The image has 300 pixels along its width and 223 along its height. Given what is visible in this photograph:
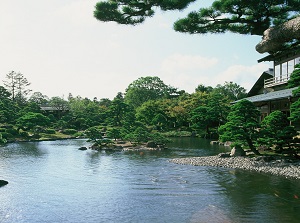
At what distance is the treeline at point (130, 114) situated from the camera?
31438 mm

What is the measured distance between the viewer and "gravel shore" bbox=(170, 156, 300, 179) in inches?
500

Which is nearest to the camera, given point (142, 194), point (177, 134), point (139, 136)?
point (142, 194)

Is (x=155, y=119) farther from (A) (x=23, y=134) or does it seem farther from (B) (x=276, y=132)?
(B) (x=276, y=132)

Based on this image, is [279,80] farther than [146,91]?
No

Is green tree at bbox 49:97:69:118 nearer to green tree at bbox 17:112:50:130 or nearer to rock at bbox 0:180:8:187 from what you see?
green tree at bbox 17:112:50:130

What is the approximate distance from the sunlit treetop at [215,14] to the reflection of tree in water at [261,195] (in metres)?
4.36

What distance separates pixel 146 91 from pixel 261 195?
46.8m

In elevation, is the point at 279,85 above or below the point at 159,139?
above

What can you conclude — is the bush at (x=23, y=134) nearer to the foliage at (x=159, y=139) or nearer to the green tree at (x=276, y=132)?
the foliage at (x=159, y=139)

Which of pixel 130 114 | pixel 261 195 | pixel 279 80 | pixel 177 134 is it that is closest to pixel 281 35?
pixel 261 195

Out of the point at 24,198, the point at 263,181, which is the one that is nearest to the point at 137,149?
the point at 263,181

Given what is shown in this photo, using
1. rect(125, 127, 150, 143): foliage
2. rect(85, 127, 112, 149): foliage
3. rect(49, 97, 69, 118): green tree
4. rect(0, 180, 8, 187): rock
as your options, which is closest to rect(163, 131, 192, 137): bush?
rect(125, 127, 150, 143): foliage

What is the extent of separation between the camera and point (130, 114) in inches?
1307

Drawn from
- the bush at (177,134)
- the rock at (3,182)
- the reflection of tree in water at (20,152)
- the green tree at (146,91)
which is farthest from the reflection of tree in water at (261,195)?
the green tree at (146,91)
